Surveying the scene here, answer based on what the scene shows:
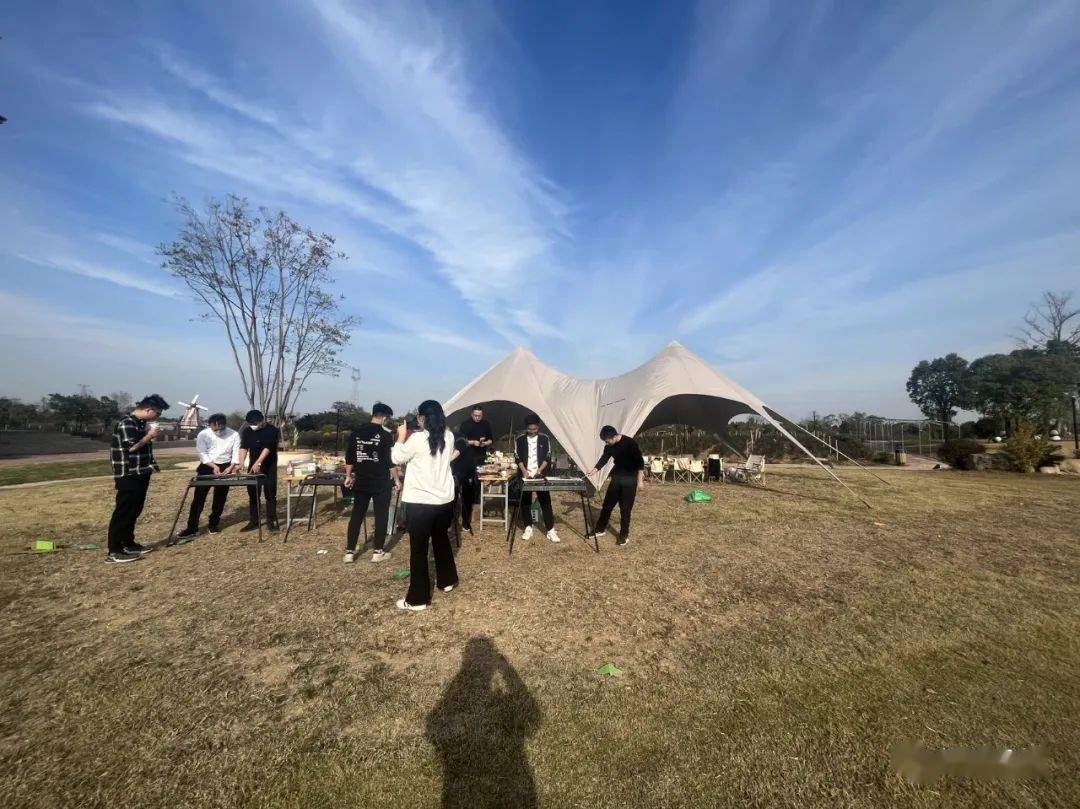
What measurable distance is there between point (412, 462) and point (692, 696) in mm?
2486

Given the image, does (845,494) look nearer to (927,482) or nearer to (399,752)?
(927,482)

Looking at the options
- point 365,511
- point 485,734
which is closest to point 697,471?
point 365,511

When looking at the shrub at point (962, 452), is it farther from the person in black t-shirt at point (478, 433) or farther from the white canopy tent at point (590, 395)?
the person in black t-shirt at point (478, 433)

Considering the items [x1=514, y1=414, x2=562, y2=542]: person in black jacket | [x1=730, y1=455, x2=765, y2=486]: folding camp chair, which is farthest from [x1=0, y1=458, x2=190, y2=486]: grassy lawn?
[x1=730, y1=455, x2=765, y2=486]: folding camp chair

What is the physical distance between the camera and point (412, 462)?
3.58 meters

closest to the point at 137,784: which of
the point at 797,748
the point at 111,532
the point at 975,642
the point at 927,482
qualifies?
the point at 797,748

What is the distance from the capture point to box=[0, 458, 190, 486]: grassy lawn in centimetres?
1062

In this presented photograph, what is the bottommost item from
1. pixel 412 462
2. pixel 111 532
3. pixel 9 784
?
pixel 9 784

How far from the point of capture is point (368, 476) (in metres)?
4.90

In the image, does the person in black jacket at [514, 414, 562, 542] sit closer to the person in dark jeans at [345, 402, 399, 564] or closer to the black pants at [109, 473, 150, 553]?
the person in dark jeans at [345, 402, 399, 564]

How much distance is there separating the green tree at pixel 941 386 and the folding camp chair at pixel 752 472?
2767 cm

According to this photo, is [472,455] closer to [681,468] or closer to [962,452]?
[681,468]

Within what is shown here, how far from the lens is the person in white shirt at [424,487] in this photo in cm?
356

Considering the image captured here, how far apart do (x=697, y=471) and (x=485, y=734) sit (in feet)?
34.5
